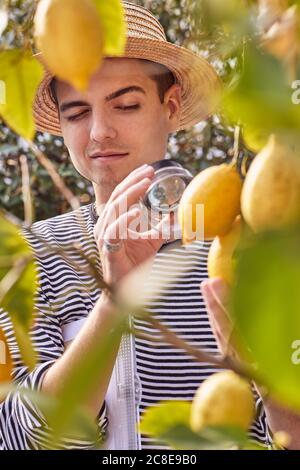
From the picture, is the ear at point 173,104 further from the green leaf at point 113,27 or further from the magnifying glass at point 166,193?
the green leaf at point 113,27

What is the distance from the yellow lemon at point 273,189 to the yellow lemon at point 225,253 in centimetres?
3

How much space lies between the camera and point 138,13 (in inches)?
47.4

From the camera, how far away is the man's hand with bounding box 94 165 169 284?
66cm

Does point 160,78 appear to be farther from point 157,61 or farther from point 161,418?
point 161,418

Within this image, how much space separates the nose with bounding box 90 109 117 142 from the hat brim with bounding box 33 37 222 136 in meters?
0.08

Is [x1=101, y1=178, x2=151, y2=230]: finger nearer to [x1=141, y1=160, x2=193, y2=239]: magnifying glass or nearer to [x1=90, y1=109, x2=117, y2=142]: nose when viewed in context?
[x1=141, y1=160, x2=193, y2=239]: magnifying glass

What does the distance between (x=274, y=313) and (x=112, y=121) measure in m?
A: 0.92

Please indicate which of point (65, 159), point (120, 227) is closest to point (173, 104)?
point (120, 227)

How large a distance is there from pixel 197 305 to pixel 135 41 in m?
0.37

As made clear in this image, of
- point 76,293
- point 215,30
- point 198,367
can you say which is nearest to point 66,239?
point 76,293

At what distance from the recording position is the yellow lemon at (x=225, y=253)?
10.3 inches

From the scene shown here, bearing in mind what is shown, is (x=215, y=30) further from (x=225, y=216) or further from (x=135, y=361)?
(x=135, y=361)

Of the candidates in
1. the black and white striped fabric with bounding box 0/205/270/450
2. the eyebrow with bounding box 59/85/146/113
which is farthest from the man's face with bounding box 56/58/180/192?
the black and white striped fabric with bounding box 0/205/270/450

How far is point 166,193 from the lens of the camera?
62 cm
